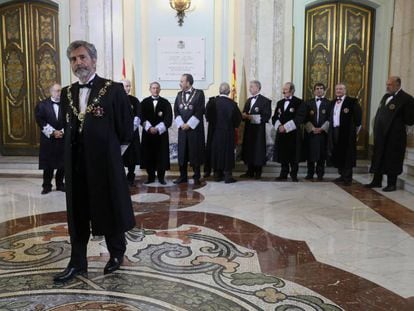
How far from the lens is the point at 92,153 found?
2590mm

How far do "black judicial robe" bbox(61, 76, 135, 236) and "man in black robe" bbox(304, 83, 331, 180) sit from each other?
4243 millimetres

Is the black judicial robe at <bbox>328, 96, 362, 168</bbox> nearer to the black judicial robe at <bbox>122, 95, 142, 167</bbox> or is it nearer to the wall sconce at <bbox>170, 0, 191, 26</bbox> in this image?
the black judicial robe at <bbox>122, 95, 142, 167</bbox>

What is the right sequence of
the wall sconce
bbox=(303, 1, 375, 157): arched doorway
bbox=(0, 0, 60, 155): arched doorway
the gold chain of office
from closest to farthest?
the gold chain of office → the wall sconce → bbox=(303, 1, 375, 157): arched doorway → bbox=(0, 0, 60, 155): arched doorway

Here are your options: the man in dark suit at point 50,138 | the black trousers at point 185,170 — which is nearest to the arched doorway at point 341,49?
the black trousers at point 185,170

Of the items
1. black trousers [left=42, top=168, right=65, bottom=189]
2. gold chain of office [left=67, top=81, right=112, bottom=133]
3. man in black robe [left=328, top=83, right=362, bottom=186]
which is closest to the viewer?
gold chain of office [left=67, top=81, right=112, bottom=133]

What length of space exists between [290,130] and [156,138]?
6.54 ft

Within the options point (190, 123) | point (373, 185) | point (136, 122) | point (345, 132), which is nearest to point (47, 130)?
point (136, 122)

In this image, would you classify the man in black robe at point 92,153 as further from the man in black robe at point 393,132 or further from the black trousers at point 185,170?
the man in black robe at point 393,132

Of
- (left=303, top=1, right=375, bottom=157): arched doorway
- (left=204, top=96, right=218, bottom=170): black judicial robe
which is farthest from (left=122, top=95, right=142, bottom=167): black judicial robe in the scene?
(left=303, top=1, right=375, bottom=157): arched doorway

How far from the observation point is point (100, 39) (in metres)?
7.28

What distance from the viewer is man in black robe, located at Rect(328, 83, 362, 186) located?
6086 millimetres

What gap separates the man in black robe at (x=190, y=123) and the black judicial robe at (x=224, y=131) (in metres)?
0.22

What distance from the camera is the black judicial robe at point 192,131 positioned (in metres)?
6.02

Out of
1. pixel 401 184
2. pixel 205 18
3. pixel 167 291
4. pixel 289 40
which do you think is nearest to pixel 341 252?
pixel 167 291
